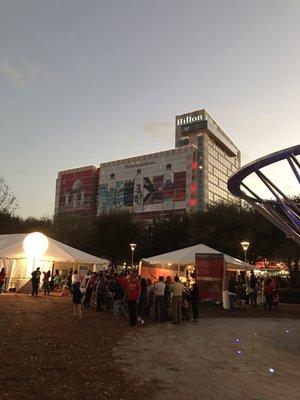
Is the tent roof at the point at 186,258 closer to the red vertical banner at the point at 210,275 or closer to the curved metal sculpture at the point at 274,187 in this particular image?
the red vertical banner at the point at 210,275

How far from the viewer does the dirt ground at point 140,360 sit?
7934 mm

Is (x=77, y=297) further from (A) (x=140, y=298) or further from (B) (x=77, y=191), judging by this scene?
(B) (x=77, y=191)

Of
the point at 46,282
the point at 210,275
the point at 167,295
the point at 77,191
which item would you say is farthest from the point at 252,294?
the point at 77,191

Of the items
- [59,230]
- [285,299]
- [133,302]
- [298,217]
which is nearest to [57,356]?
[133,302]

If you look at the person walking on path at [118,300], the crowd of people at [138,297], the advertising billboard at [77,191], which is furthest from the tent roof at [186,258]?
the advertising billboard at [77,191]

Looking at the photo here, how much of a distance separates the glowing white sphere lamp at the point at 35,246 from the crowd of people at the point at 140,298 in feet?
34.5

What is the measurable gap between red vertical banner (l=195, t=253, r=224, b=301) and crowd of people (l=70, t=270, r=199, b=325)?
6.98 m

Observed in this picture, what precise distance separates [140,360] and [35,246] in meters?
22.6

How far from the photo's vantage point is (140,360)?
35.2 ft

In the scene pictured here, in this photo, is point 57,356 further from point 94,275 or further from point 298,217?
point 94,275

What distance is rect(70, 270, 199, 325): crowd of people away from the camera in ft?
57.4

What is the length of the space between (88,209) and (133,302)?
17556 cm

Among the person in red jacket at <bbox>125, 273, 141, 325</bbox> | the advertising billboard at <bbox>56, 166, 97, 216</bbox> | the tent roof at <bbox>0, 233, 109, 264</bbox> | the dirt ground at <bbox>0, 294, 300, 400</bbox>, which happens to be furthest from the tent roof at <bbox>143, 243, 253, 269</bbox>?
the advertising billboard at <bbox>56, 166, 97, 216</bbox>

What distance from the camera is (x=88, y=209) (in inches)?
7510
